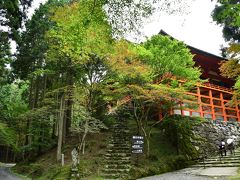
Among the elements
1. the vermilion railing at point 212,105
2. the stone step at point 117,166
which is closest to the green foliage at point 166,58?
the vermilion railing at point 212,105

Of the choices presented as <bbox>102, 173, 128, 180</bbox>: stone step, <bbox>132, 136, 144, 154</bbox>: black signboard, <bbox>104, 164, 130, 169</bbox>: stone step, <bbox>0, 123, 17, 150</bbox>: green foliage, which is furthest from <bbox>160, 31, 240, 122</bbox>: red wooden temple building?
<bbox>0, 123, 17, 150</bbox>: green foliage

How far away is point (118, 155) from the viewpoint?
14086mm

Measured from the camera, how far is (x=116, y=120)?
19.0 m

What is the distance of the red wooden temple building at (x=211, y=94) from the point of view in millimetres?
17828

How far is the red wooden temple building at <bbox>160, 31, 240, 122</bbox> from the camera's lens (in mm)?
17828

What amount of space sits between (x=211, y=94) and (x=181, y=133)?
4.55 meters

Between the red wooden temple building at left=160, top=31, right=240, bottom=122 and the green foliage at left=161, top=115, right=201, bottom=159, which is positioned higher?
the red wooden temple building at left=160, top=31, right=240, bottom=122

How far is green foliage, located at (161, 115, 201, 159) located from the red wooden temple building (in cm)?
125

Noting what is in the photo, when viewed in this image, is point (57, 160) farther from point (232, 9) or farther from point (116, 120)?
point (232, 9)

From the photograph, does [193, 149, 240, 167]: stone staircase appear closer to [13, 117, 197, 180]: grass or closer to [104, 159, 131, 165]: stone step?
[13, 117, 197, 180]: grass

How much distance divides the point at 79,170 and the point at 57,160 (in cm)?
352

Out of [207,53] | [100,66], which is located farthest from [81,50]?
[207,53]

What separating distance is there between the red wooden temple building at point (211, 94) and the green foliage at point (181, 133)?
1252 millimetres

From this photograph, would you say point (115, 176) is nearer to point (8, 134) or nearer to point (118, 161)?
point (118, 161)
